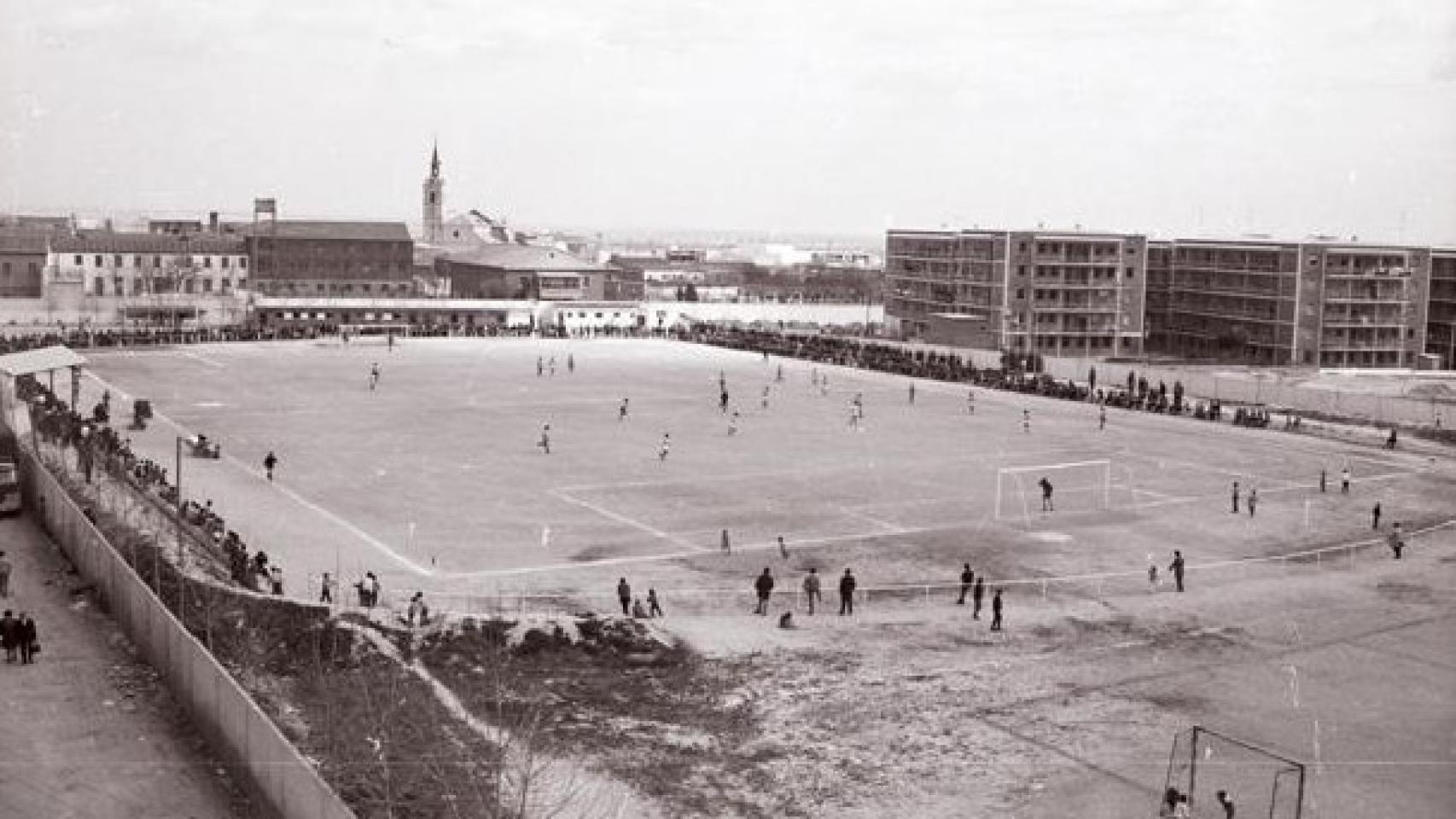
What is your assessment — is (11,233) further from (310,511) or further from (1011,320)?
(310,511)

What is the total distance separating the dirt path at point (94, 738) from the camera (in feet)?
63.4

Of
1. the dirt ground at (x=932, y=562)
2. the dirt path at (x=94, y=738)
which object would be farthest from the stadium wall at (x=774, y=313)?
the dirt path at (x=94, y=738)

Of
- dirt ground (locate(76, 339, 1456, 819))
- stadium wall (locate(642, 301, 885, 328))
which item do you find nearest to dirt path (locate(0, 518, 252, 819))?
dirt ground (locate(76, 339, 1456, 819))

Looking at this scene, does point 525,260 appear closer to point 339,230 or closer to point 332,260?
point 339,230

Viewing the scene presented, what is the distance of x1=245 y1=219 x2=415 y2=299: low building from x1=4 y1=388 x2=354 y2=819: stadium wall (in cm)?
10462

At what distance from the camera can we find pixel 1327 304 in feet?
342

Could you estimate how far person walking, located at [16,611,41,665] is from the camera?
25.1 m

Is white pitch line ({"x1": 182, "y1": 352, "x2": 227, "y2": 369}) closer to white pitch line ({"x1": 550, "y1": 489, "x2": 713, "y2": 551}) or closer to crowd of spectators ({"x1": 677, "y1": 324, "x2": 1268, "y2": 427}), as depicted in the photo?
crowd of spectators ({"x1": 677, "y1": 324, "x2": 1268, "y2": 427})

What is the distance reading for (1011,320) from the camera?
111m

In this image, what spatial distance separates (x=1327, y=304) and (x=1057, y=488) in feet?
204

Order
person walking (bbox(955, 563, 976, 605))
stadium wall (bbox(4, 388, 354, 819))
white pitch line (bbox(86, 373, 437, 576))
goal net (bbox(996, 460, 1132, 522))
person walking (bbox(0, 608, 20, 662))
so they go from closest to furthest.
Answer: stadium wall (bbox(4, 388, 354, 819)), person walking (bbox(0, 608, 20, 662)), person walking (bbox(955, 563, 976, 605)), white pitch line (bbox(86, 373, 437, 576)), goal net (bbox(996, 460, 1132, 522))

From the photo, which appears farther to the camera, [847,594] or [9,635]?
[847,594]

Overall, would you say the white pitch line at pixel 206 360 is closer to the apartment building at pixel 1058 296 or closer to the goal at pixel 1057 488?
the goal at pixel 1057 488

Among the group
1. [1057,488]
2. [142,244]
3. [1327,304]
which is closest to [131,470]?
[1057,488]
